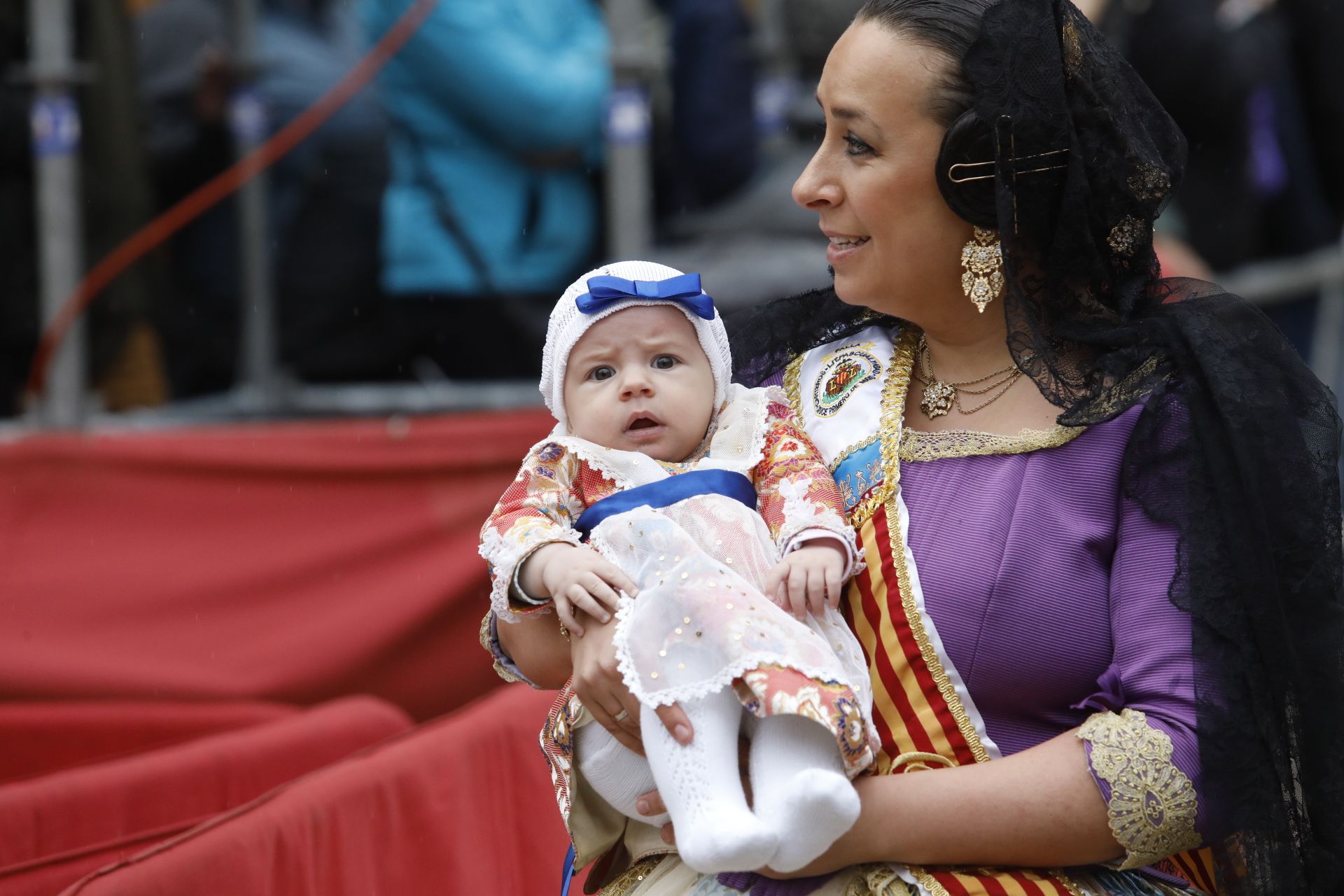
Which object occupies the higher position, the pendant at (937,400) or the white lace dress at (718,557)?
the pendant at (937,400)

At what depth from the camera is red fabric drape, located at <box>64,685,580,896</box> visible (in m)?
2.44

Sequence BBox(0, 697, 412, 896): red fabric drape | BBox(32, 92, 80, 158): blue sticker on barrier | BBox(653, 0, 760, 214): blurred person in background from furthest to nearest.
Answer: BBox(653, 0, 760, 214): blurred person in background < BBox(32, 92, 80, 158): blue sticker on barrier < BBox(0, 697, 412, 896): red fabric drape

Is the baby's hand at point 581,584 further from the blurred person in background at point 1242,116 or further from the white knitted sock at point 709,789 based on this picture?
the blurred person in background at point 1242,116

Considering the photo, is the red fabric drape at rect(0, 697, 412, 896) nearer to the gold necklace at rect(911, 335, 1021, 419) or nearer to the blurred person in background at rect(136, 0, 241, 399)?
the gold necklace at rect(911, 335, 1021, 419)

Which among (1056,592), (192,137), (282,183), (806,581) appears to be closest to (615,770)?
(806,581)

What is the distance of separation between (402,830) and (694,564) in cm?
119

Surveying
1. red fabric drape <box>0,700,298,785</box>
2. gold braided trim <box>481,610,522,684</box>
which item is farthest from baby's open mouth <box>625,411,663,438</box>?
red fabric drape <box>0,700,298,785</box>

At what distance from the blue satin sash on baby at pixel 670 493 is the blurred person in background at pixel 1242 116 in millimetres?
4116

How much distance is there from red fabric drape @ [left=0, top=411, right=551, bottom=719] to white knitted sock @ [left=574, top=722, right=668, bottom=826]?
1.95 m

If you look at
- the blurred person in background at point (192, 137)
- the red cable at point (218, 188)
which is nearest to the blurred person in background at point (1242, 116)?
the red cable at point (218, 188)

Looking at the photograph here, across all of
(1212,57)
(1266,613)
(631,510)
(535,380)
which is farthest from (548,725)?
(1212,57)

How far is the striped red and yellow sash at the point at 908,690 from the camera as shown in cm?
197

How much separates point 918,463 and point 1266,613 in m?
0.51

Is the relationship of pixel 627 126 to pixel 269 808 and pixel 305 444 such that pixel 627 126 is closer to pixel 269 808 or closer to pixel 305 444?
pixel 305 444
